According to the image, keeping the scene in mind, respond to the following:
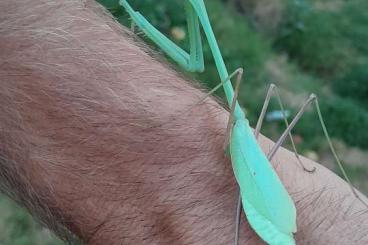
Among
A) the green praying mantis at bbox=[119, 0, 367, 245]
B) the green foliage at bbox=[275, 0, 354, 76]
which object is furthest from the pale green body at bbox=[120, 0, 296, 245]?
the green foliage at bbox=[275, 0, 354, 76]

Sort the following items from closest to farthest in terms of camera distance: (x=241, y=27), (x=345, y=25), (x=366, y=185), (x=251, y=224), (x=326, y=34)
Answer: (x=251, y=224) < (x=366, y=185) < (x=241, y=27) < (x=326, y=34) < (x=345, y=25)

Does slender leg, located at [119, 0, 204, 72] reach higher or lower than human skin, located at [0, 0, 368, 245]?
higher

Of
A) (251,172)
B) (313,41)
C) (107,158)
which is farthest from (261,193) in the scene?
(313,41)

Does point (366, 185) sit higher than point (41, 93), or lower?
lower

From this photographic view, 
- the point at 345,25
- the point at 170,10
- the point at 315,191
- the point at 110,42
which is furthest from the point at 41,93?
the point at 345,25

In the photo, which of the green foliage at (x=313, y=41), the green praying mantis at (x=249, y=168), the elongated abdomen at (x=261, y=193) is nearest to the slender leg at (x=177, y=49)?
the green praying mantis at (x=249, y=168)

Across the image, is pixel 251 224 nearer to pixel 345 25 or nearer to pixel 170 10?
pixel 170 10

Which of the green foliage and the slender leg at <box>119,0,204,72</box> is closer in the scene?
the slender leg at <box>119,0,204,72</box>

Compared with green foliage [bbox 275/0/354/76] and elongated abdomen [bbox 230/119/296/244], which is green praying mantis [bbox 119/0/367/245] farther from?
green foliage [bbox 275/0/354/76]
